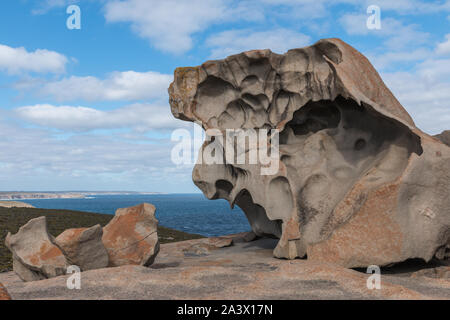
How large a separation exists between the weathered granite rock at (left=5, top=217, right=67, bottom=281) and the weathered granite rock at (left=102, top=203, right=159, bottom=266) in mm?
1246

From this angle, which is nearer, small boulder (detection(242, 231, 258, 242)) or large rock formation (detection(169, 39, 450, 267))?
large rock formation (detection(169, 39, 450, 267))

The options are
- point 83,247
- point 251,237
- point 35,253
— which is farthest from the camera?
point 251,237

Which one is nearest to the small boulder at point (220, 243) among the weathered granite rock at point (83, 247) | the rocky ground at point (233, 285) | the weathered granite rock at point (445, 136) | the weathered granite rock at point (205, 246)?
the weathered granite rock at point (205, 246)

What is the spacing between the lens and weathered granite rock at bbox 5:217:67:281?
8609 millimetres

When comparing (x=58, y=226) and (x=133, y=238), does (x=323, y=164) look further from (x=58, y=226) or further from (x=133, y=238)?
(x=58, y=226)

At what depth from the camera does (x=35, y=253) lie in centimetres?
888

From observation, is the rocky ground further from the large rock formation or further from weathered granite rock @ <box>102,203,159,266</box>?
weathered granite rock @ <box>102,203,159,266</box>

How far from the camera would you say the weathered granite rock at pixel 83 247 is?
27.5 feet

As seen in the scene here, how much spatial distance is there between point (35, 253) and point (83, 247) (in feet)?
4.13

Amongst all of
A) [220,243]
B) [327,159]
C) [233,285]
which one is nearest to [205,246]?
[220,243]

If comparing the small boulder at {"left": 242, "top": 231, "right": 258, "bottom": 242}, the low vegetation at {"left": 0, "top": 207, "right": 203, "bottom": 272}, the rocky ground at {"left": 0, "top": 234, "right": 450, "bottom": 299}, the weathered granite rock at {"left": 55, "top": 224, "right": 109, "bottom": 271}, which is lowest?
the low vegetation at {"left": 0, "top": 207, "right": 203, "bottom": 272}

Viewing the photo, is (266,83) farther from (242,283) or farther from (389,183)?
(242,283)

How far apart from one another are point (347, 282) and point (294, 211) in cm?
419

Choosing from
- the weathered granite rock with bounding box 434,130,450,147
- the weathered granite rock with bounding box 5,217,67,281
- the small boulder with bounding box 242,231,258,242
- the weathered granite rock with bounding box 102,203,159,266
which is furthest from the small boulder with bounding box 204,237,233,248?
the weathered granite rock with bounding box 434,130,450,147
